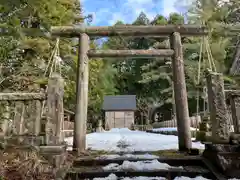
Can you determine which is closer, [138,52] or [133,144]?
[138,52]

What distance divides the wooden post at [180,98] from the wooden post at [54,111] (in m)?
2.41

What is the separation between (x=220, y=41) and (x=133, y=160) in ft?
48.6

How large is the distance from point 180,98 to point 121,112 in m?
24.5

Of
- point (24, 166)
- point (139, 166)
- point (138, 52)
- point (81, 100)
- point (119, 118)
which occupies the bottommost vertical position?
point (139, 166)

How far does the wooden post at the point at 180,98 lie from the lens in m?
4.12

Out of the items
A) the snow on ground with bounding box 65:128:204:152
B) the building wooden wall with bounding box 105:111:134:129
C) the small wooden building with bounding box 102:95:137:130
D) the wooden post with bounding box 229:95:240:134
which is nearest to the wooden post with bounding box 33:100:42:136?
→ the snow on ground with bounding box 65:128:204:152

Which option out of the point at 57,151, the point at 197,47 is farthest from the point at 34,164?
the point at 197,47

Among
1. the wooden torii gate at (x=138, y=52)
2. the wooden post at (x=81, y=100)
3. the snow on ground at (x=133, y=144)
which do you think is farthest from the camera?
the snow on ground at (x=133, y=144)

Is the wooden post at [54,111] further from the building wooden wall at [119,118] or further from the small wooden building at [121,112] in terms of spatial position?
the building wooden wall at [119,118]

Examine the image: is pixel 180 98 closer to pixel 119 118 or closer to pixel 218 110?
pixel 218 110

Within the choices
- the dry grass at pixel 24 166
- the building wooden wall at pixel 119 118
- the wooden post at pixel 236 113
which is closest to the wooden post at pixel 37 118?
the dry grass at pixel 24 166

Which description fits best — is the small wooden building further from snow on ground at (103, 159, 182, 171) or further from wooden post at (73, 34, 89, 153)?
snow on ground at (103, 159, 182, 171)

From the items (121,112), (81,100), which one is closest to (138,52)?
(81,100)

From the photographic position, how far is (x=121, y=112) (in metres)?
28.7
